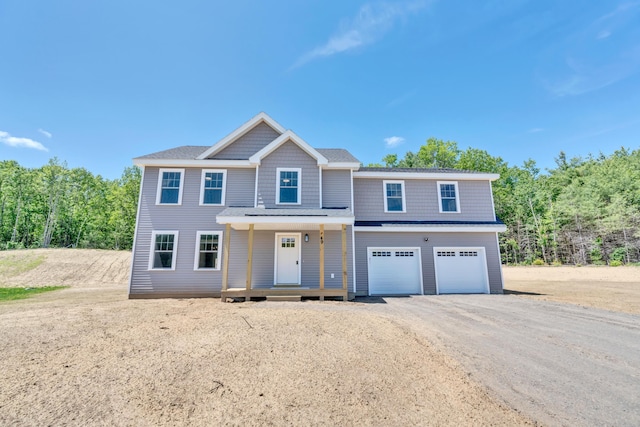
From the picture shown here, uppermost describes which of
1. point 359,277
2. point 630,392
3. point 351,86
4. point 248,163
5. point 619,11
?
A: point 351,86

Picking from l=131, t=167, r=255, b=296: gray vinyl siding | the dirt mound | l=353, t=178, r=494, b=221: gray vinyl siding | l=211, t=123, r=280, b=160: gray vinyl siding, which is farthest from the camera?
the dirt mound

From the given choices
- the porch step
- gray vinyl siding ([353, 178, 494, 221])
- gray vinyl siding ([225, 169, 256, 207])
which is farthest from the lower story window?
gray vinyl siding ([353, 178, 494, 221])

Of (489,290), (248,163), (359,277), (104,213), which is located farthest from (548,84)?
(104,213)

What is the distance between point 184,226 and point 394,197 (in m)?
10.0

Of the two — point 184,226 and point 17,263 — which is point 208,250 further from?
point 17,263

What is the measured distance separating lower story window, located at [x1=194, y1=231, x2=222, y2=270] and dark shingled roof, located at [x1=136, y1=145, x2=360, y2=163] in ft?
12.3

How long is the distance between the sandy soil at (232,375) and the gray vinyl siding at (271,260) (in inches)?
180

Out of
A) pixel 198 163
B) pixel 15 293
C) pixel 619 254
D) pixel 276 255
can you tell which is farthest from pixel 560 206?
pixel 15 293

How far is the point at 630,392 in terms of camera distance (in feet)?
10.9

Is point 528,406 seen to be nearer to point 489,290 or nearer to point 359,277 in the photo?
point 359,277

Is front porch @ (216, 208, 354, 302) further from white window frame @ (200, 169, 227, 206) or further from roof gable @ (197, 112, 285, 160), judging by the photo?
roof gable @ (197, 112, 285, 160)

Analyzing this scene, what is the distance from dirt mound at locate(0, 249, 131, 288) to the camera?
18.6 meters

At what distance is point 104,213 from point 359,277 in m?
40.5

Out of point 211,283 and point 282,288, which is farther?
point 211,283
